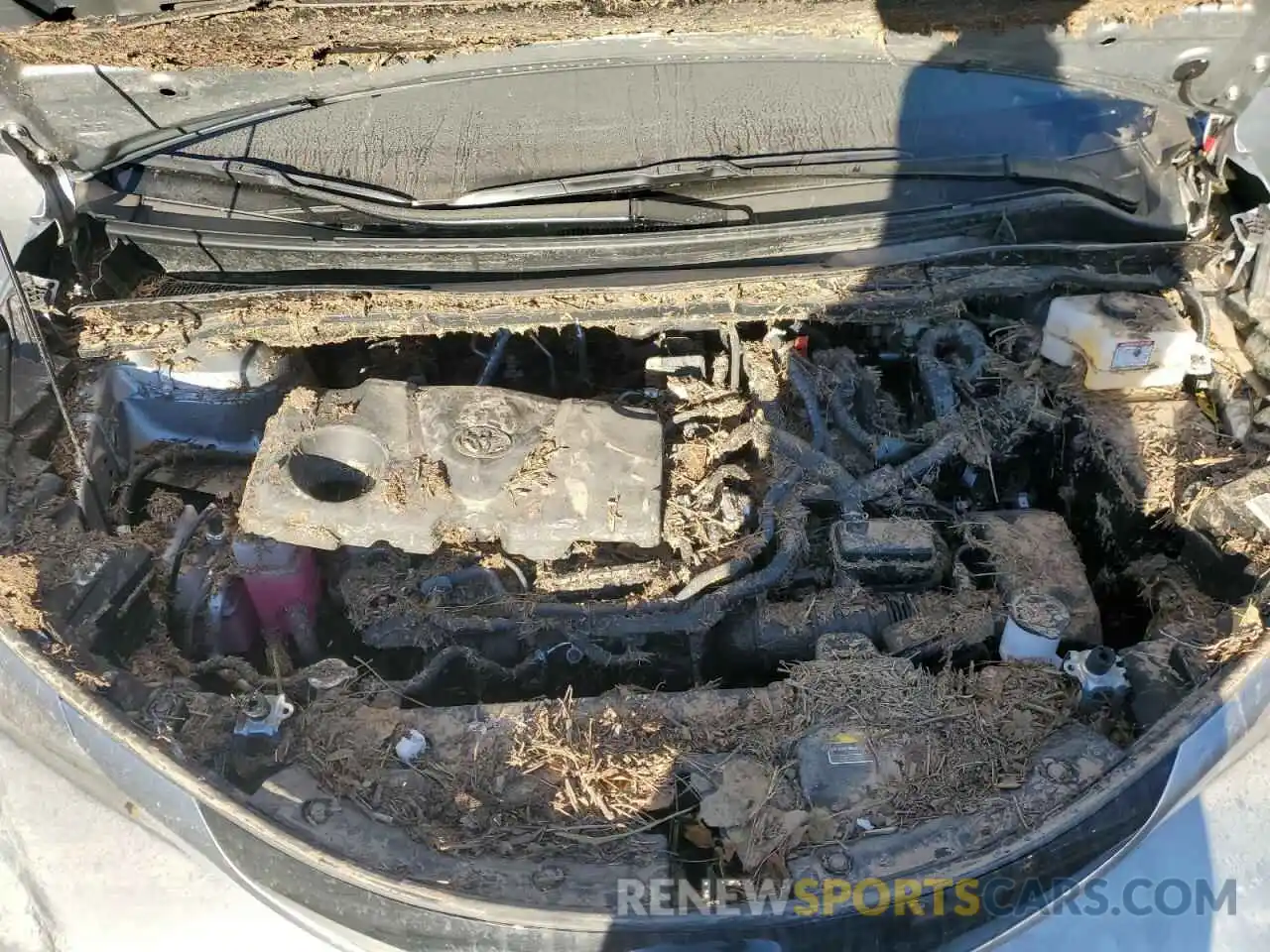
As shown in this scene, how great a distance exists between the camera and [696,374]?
311 cm

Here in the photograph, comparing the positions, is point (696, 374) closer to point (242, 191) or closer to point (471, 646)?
point (471, 646)

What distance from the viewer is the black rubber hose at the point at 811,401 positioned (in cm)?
291

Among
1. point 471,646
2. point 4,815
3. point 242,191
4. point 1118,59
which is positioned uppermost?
point 1118,59

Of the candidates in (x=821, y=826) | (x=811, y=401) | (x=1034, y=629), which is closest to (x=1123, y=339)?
(x=811, y=401)

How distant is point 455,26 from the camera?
2.66 m

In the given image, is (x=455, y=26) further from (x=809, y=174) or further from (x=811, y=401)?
(x=811, y=401)

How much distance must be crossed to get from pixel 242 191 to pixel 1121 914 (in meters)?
3.00

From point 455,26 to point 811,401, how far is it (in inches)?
58.8

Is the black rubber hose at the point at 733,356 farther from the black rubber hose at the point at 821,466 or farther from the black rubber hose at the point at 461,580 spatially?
the black rubber hose at the point at 461,580

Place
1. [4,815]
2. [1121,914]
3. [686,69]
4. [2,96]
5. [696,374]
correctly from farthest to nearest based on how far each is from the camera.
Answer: [696,374] → [686,69] → [2,96] → [4,815] → [1121,914]

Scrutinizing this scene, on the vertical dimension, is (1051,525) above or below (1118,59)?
below

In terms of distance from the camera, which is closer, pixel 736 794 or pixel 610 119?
pixel 736 794

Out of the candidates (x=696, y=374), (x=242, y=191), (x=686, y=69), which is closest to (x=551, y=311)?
(x=696, y=374)

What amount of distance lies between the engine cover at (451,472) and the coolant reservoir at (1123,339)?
51.9 inches
